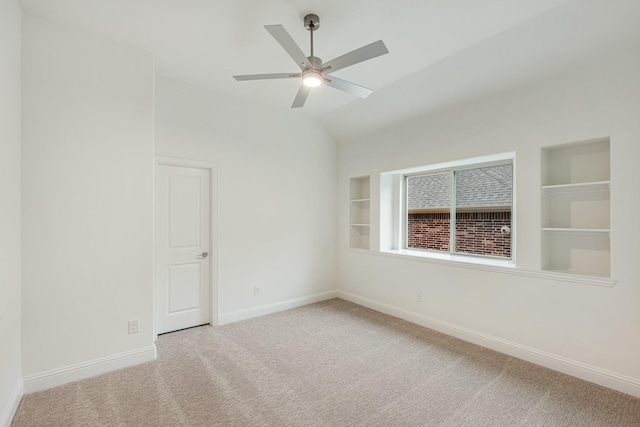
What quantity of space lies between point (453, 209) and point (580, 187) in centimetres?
151

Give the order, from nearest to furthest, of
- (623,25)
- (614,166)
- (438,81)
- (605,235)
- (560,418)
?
(560,418) < (623,25) < (614,166) < (605,235) < (438,81)

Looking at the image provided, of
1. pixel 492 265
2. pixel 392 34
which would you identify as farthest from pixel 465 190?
pixel 392 34

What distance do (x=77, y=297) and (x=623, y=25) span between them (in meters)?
4.90

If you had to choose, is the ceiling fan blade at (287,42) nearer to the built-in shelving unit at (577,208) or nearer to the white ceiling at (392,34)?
the white ceiling at (392,34)

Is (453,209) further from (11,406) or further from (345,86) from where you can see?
(11,406)

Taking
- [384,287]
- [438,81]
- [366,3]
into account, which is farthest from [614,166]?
[384,287]

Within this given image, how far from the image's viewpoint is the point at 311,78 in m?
2.32

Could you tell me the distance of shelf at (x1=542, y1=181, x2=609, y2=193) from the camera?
2.56 m

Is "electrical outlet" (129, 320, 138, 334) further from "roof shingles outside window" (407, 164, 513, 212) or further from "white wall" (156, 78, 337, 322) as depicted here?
"roof shingles outside window" (407, 164, 513, 212)

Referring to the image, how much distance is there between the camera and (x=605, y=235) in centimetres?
263

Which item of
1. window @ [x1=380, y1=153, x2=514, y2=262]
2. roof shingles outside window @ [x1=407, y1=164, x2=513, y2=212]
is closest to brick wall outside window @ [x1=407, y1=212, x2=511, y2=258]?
window @ [x1=380, y1=153, x2=514, y2=262]

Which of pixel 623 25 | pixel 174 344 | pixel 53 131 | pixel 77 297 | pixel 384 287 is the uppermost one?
pixel 623 25

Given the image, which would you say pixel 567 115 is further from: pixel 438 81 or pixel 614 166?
pixel 438 81

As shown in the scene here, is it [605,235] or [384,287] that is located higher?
[605,235]
